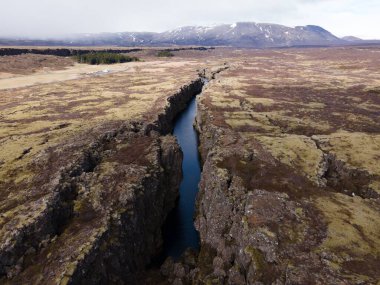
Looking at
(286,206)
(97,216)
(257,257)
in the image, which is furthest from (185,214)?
(257,257)

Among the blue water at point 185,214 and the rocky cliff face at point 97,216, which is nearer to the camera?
the rocky cliff face at point 97,216

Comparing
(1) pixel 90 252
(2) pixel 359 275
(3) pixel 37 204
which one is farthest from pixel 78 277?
(2) pixel 359 275

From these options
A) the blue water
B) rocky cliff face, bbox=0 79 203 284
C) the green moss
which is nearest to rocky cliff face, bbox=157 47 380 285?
the green moss

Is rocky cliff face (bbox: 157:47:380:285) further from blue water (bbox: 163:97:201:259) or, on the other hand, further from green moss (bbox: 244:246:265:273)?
blue water (bbox: 163:97:201:259)

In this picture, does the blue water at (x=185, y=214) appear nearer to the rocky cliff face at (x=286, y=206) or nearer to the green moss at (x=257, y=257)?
the rocky cliff face at (x=286, y=206)

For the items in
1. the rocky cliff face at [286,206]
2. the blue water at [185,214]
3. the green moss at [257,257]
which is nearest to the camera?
the rocky cliff face at [286,206]

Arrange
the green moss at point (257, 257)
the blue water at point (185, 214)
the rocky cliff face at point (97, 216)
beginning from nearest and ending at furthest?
the green moss at point (257, 257)
the rocky cliff face at point (97, 216)
the blue water at point (185, 214)

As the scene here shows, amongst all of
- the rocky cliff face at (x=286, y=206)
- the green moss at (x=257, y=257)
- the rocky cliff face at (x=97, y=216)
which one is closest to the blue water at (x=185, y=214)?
the rocky cliff face at (x=97, y=216)
